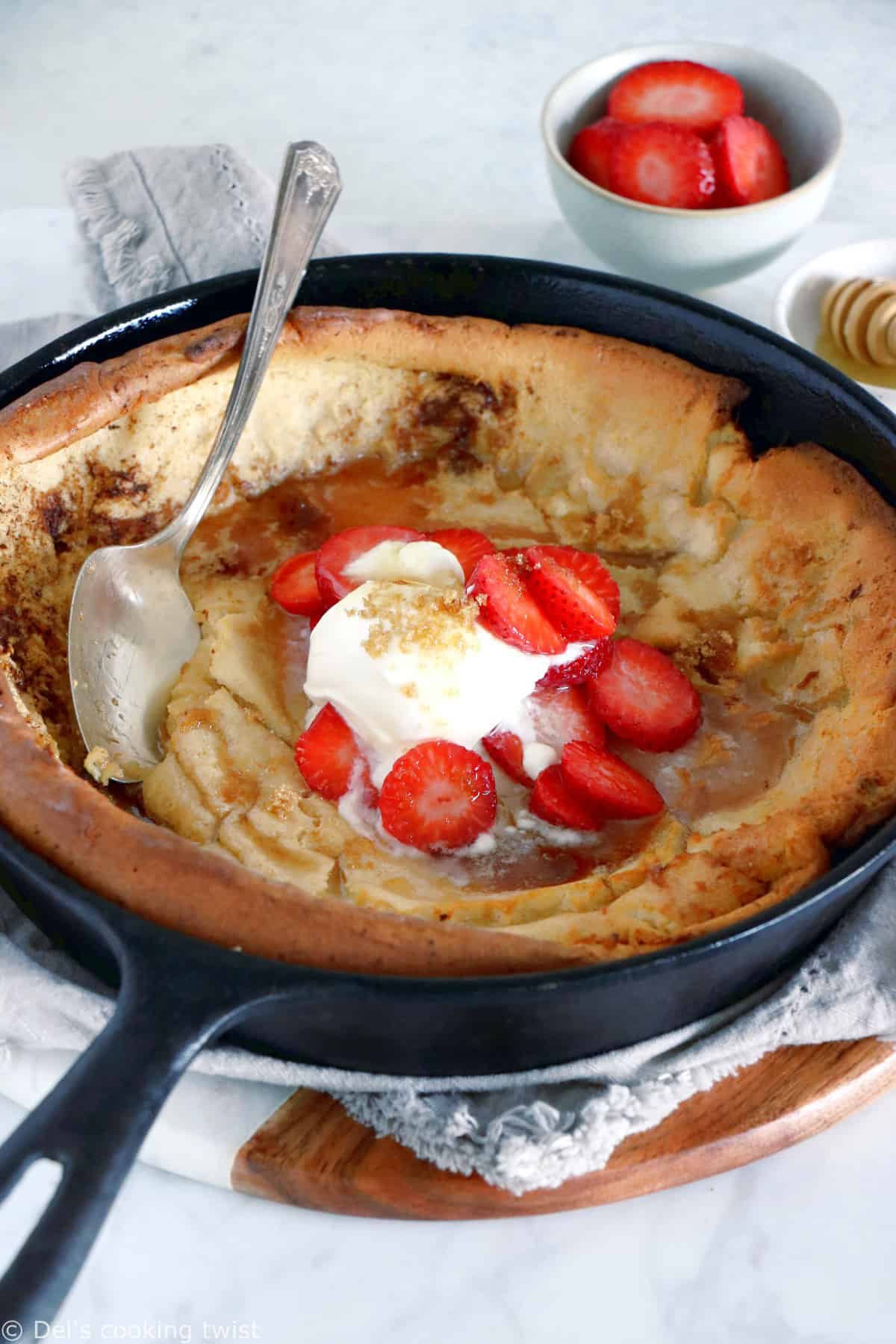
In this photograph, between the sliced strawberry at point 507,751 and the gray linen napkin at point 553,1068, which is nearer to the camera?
the gray linen napkin at point 553,1068

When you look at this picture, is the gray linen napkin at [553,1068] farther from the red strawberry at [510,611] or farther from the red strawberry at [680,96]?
the red strawberry at [680,96]

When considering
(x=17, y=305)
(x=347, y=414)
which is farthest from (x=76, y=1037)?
(x=17, y=305)

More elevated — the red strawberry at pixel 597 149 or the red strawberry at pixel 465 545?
the red strawberry at pixel 597 149

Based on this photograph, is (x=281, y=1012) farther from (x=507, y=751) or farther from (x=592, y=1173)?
(x=507, y=751)

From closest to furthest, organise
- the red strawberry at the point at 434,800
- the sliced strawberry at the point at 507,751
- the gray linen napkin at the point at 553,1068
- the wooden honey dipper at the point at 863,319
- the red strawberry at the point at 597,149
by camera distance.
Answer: the gray linen napkin at the point at 553,1068
the red strawberry at the point at 434,800
the sliced strawberry at the point at 507,751
the wooden honey dipper at the point at 863,319
the red strawberry at the point at 597,149

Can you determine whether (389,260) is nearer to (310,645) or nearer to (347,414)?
(347,414)

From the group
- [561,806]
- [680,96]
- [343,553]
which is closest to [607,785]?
[561,806]

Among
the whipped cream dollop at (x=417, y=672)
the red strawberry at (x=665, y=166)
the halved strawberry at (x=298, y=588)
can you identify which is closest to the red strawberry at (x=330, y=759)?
the whipped cream dollop at (x=417, y=672)

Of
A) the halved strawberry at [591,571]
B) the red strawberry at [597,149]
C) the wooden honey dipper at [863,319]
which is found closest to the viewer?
the halved strawberry at [591,571]
